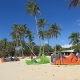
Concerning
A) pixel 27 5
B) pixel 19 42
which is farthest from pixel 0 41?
pixel 27 5

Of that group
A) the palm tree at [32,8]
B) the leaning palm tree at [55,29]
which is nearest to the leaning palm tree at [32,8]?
the palm tree at [32,8]

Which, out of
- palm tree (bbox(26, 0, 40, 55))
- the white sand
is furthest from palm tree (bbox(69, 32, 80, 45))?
the white sand

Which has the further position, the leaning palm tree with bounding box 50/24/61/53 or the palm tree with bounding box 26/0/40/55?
the leaning palm tree with bounding box 50/24/61/53

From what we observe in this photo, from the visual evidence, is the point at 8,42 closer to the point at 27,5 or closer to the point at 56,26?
the point at 56,26

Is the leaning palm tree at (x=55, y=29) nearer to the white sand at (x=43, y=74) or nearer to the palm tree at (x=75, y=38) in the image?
the palm tree at (x=75, y=38)

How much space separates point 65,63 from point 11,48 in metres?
80.1

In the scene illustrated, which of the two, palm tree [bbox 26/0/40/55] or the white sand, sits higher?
palm tree [bbox 26/0/40/55]

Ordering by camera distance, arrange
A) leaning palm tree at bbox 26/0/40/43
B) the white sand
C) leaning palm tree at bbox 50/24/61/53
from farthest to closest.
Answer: leaning palm tree at bbox 50/24/61/53, leaning palm tree at bbox 26/0/40/43, the white sand

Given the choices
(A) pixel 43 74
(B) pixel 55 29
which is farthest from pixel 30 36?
(A) pixel 43 74

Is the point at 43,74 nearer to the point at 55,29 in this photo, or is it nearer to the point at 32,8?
the point at 32,8

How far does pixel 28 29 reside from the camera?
85.6 m

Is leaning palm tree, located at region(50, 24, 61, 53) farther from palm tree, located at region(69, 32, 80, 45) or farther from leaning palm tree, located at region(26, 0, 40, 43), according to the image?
leaning palm tree, located at region(26, 0, 40, 43)

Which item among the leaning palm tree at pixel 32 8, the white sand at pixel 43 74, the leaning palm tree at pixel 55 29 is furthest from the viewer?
the leaning palm tree at pixel 55 29

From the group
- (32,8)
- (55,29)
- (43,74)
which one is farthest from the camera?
(55,29)
